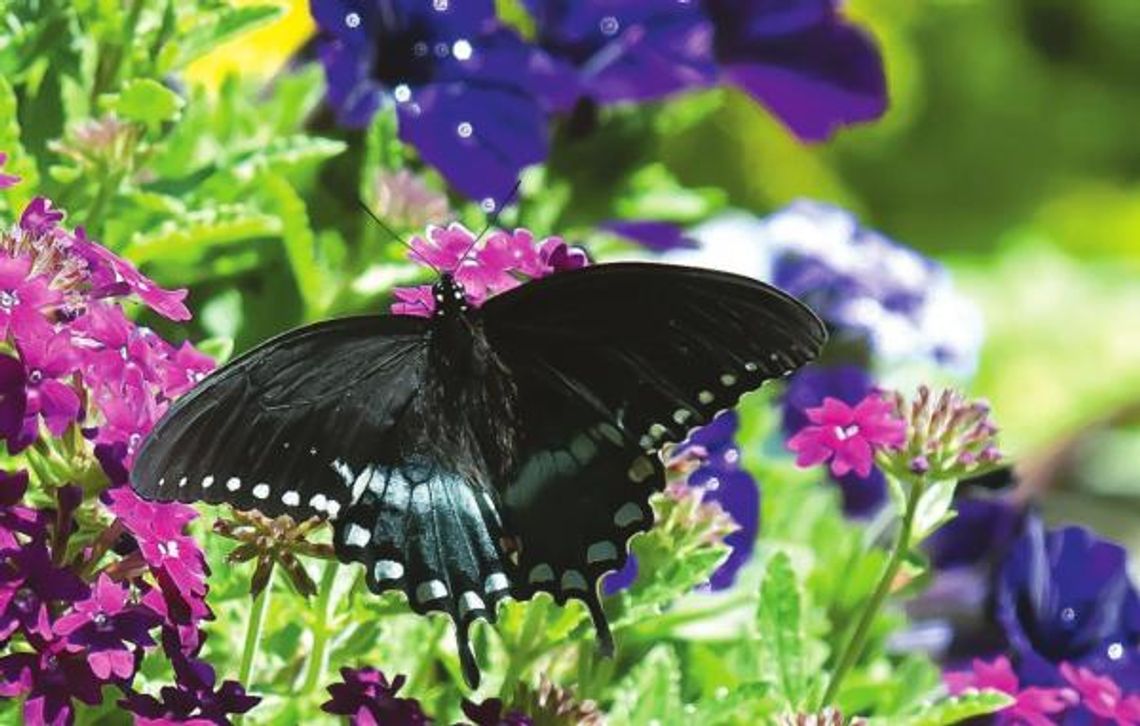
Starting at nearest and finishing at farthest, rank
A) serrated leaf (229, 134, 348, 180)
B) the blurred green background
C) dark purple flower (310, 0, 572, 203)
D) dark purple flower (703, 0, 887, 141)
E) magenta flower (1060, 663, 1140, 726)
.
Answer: magenta flower (1060, 663, 1140, 726) < serrated leaf (229, 134, 348, 180) < dark purple flower (310, 0, 572, 203) < dark purple flower (703, 0, 887, 141) < the blurred green background

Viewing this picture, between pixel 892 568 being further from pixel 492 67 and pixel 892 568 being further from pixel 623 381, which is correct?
pixel 492 67

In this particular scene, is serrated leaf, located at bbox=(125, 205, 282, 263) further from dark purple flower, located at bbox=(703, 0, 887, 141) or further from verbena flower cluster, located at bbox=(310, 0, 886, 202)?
dark purple flower, located at bbox=(703, 0, 887, 141)

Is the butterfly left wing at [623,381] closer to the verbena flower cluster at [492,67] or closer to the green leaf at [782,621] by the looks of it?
the green leaf at [782,621]

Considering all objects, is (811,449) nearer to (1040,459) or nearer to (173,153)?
(173,153)

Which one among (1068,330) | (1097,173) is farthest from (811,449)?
(1097,173)

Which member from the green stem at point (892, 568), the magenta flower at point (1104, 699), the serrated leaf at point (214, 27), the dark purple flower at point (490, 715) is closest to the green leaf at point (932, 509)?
the green stem at point (892, 568)

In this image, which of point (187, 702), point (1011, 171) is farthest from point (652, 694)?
point (1011, 171)

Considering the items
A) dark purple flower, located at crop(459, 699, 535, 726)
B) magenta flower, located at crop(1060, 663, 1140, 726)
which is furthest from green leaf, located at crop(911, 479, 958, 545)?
dark purple flower, located at crop(459, 699, 535, 726)
